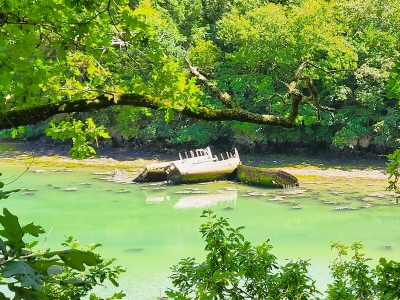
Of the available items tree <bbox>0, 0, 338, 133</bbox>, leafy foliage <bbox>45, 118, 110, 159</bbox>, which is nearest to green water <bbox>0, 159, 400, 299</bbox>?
leafy foliage <bbox>45, 118, 110, 159</bbox>

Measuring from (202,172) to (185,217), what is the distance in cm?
396

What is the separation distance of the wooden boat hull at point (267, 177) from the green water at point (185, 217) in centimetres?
34

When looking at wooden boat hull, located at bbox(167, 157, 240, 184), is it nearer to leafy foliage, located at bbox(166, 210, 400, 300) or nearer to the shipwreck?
the shipwreck

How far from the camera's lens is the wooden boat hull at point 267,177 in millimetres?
13945

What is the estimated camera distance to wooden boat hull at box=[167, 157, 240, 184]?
576 inches

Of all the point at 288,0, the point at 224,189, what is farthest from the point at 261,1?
the point at 224,189

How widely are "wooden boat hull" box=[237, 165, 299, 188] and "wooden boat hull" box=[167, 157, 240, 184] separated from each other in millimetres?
429

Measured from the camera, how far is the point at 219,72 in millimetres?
19875

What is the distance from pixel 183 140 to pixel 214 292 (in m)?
17.3

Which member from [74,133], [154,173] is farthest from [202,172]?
[74,133]

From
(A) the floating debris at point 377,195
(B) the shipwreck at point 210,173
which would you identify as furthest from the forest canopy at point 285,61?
(A) the floating debris at point 377,195

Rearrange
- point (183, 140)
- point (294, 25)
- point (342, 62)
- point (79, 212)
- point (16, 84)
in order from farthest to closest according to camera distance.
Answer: point (183, 140) < point (294, 25) < point (342, 62) < point (79, 212) < point (16, 84)

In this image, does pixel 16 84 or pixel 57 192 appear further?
pixel 57 192

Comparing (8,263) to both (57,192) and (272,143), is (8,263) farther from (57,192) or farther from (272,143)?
(272,143)
